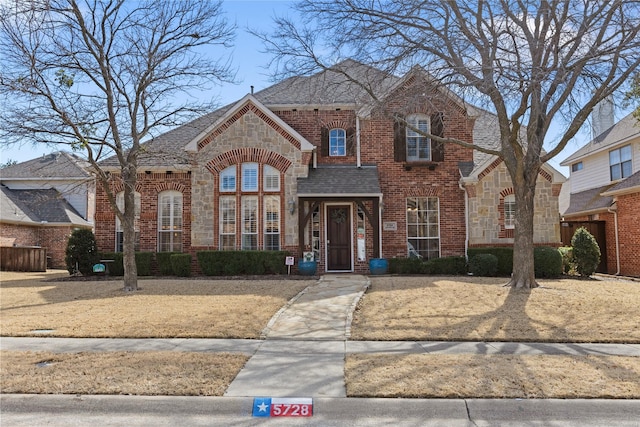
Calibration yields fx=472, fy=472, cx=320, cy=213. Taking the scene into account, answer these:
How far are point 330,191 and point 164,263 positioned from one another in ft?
22.7

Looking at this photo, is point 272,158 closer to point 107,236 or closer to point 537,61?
point 107,236

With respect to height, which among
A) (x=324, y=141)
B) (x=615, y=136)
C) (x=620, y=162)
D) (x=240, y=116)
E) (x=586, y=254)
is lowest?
(x=586, y=254)

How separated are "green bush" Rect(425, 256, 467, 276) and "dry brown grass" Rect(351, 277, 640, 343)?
3.60m

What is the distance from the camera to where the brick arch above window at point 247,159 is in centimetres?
1748

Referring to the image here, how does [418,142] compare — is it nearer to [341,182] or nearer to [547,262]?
[341,182]

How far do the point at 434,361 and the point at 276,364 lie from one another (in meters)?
2.10

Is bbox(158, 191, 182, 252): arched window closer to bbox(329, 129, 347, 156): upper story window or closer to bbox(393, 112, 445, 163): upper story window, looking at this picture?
bbox(329, 129, 347, 156): upper story window

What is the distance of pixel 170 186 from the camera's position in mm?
18375

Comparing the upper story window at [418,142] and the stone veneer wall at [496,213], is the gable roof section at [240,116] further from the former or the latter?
the stone veneer wall at [496,213]

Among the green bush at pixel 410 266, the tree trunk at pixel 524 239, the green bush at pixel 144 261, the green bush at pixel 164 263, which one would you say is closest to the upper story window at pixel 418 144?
the green bush at pixel 410 266

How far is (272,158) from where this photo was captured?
1752 centimetres

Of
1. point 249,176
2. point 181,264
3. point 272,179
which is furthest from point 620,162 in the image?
point 181,264

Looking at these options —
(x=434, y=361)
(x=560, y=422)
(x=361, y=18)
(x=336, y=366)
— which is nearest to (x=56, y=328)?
(x=336, y=366)

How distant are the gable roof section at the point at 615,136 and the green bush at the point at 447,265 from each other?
8806 millimetres
